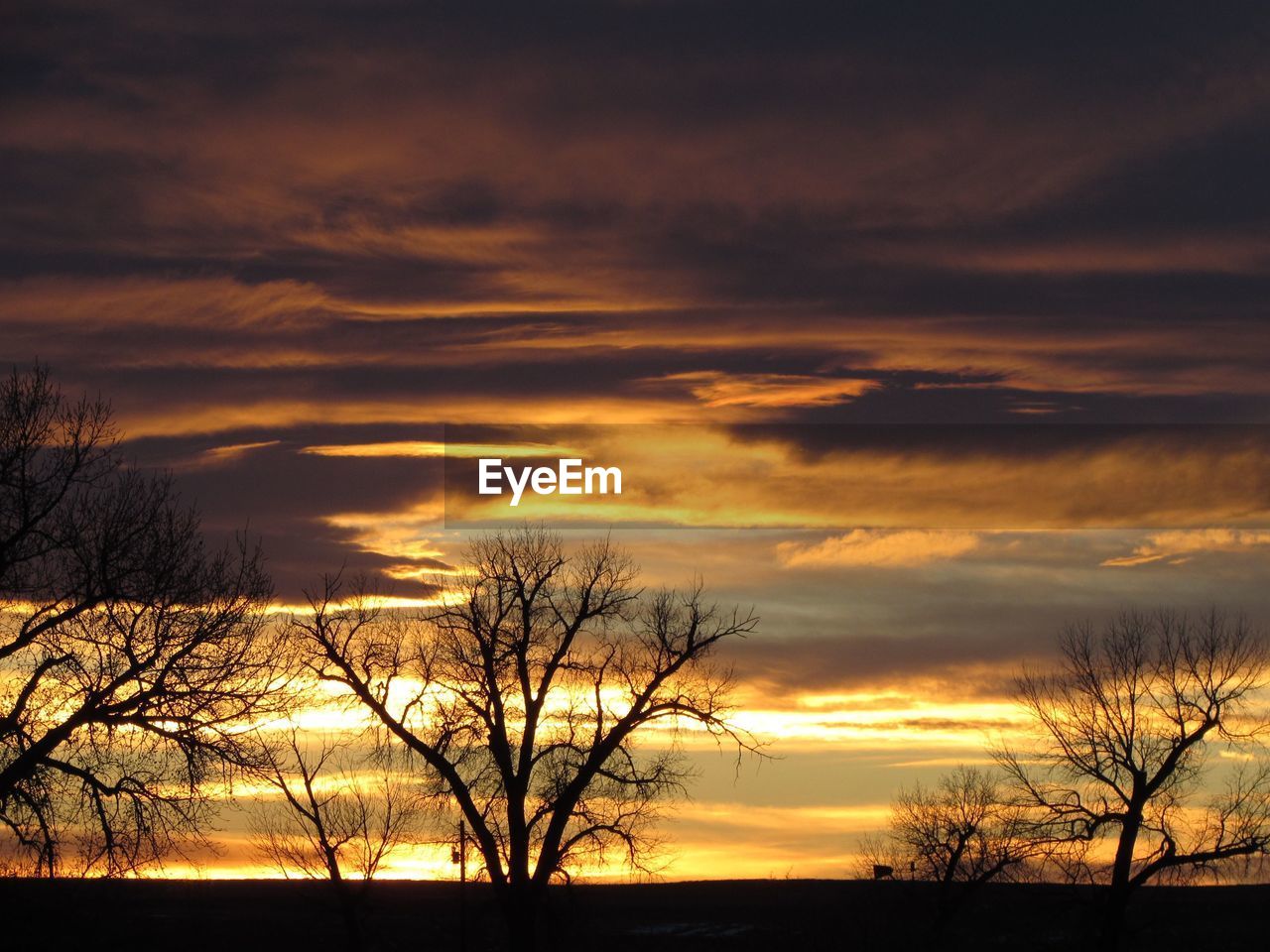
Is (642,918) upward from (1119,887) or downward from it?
downward

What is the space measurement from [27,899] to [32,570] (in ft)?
32.3

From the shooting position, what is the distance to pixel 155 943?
6862 centimetres

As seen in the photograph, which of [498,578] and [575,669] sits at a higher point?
[498,578]

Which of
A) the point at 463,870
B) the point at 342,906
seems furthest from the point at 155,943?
the point at 463,870

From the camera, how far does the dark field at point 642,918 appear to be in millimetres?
39034

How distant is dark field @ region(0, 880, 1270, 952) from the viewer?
3903 cm

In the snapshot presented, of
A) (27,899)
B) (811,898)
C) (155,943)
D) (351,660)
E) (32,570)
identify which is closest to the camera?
(32,570)

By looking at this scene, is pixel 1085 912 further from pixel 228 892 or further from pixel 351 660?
pixel 228 892

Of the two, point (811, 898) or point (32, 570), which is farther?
point (811, 898)

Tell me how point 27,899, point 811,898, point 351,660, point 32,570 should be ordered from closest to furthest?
1. point 32,570
2. point 27,899
3. point 351,660
4. point 811,898

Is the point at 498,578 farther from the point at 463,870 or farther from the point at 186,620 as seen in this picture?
the point at 186,620

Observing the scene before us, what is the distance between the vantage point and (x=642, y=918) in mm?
98000

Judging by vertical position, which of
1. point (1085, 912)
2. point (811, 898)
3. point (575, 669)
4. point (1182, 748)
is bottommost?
point (811, 898)

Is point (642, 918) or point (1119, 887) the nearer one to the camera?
point (1119, 887)
